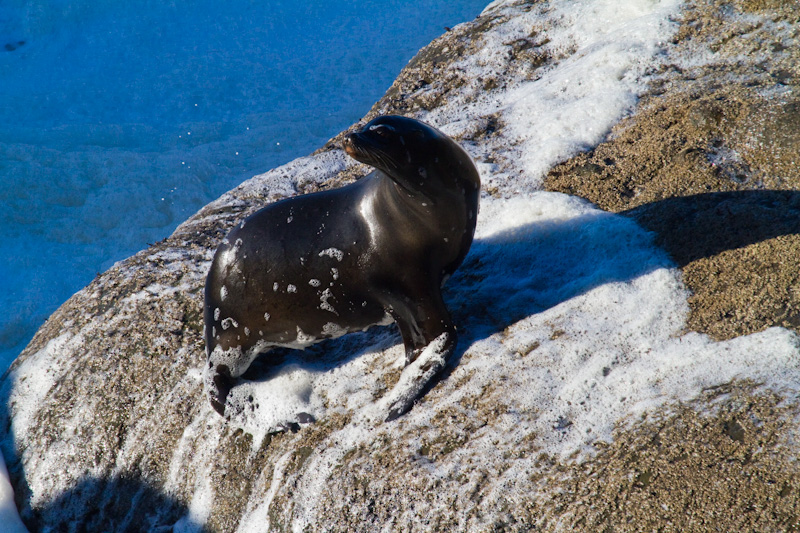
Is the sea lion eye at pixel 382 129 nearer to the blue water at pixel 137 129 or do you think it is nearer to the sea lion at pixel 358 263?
the sea lion at pixel 358 263

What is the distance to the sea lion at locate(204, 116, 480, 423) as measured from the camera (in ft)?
9.32

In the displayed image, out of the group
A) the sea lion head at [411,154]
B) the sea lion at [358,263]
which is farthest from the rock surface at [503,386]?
the sea lion head at [411,154]

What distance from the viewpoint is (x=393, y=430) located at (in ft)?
9.50

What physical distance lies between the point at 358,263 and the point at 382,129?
2.32ft

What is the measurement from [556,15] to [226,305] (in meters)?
4.06

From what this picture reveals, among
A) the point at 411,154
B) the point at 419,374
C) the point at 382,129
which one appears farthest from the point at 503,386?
the point at 382,129

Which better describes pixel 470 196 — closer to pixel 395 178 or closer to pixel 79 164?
pixel 395 178

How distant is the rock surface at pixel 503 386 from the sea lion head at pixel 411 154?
0.84 metres

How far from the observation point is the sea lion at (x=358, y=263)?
2842 mm

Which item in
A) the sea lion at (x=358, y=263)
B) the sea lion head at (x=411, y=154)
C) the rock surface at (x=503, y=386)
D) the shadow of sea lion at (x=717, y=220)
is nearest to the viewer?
the rock surface at (x=503, y=386)

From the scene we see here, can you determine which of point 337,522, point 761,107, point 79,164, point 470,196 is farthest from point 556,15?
point 79,164

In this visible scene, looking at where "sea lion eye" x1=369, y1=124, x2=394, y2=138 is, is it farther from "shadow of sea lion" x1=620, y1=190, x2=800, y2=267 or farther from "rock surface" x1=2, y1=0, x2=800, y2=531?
"shadow of sea lion" x1=620, y1=190, x2=800, y2=267

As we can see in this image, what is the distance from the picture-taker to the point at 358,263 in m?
3.03

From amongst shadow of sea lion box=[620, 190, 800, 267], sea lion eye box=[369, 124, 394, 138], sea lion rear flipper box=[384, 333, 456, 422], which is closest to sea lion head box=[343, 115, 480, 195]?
sea lion eye box=[369, 124, 394, 138]
